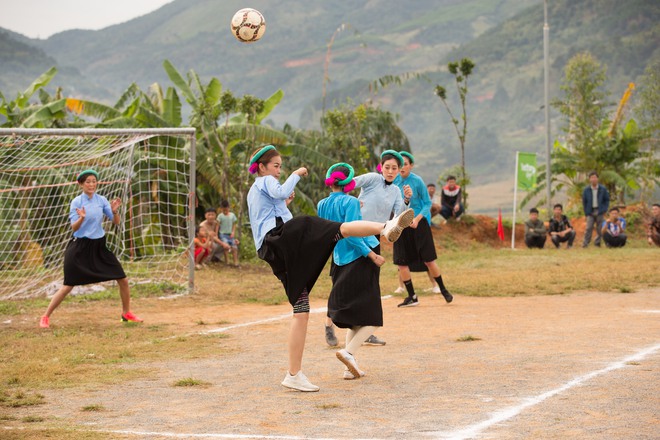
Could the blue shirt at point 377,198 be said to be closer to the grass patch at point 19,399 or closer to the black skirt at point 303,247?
the black skirt at point 303,247

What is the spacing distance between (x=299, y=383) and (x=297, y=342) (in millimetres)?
311

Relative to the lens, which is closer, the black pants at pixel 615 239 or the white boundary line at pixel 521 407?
the white boundary line at pixel 521 407

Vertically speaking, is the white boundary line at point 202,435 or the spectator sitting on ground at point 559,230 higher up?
the white boundary line at point 202,435

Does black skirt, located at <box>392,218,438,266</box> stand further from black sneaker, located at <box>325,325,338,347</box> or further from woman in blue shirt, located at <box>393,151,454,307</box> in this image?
black sneaker, located at <box>325,325,338,347</box>

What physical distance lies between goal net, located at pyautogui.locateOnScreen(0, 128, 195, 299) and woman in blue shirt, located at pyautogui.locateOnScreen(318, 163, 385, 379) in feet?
22.6

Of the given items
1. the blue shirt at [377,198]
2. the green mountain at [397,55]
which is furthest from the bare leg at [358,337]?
the green mountain at [397,55]

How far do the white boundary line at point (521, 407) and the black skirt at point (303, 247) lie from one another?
182 centimetres

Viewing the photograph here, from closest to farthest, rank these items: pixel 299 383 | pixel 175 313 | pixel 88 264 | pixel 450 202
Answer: pixel 299 383
pixel 88 264
pixel 175 313
pixel 450 202

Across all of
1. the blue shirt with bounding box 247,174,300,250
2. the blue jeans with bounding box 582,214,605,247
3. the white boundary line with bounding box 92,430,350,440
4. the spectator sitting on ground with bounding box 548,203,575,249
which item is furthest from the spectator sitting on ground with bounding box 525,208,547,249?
the white boundary line with bounding box 92,430,350,440

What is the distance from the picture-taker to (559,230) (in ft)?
77.4

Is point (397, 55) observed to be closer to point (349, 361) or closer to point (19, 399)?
point (349, 361)

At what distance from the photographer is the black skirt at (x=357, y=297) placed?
781 centimetres

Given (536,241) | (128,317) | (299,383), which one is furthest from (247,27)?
(536,241)

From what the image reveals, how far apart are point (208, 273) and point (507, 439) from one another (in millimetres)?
12693
